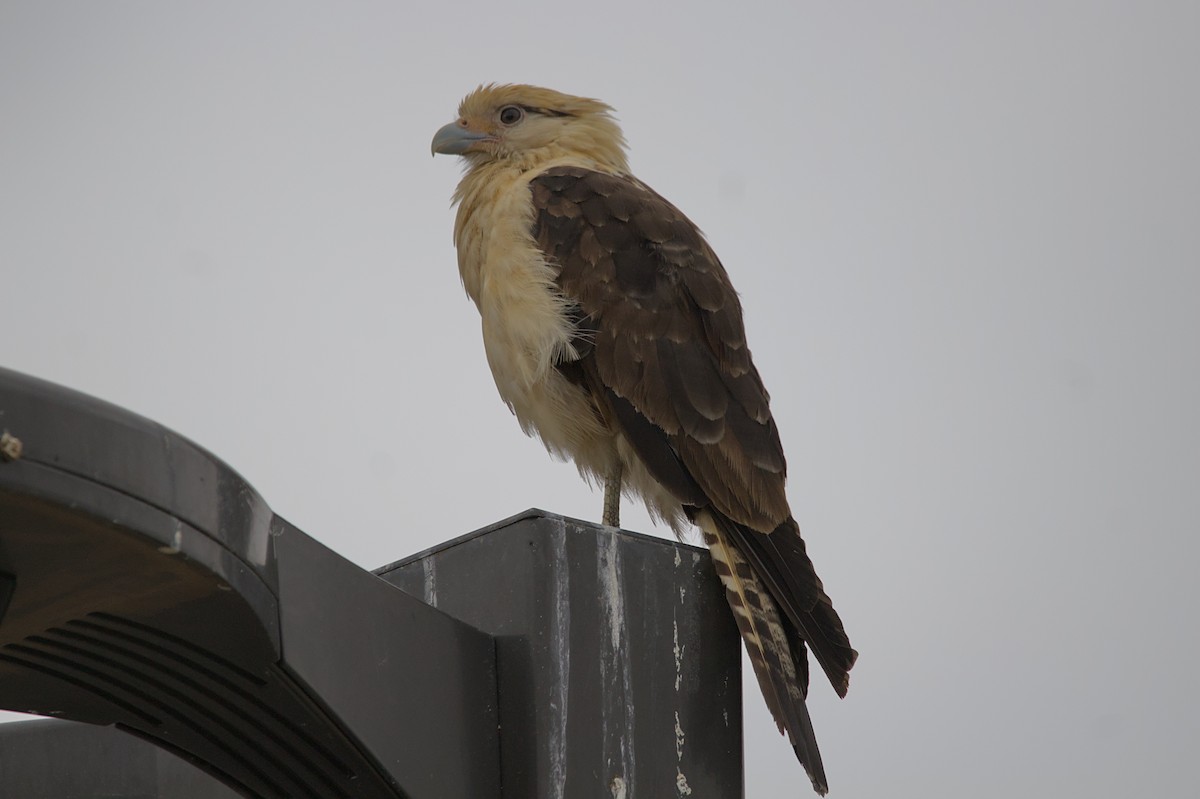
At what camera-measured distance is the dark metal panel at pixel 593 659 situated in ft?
9.69

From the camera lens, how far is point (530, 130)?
19.1 ft

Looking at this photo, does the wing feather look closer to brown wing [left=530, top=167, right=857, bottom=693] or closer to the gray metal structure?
brown wing [left=530, top=167, right=857, bottom=693]

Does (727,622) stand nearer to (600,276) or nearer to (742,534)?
(742,534)

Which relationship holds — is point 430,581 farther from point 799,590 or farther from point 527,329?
point 527,329

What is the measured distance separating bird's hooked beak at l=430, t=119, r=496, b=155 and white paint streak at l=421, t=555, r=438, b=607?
2827mm

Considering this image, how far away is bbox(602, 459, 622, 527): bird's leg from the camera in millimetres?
4844

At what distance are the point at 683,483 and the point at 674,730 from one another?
1331mm

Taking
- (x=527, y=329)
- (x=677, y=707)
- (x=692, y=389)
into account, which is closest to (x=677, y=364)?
(x=692, y=389)

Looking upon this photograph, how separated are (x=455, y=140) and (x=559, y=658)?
3317mm

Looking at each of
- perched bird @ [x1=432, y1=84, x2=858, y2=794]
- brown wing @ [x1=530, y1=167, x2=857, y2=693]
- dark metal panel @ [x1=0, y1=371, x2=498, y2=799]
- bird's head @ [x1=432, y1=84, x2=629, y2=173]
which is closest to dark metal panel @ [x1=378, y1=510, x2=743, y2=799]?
dark metal panel @ [x1=0, y1=371, x2=498, y2=799]

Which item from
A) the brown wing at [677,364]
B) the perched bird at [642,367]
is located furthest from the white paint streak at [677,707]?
the brown wing at [677,364]

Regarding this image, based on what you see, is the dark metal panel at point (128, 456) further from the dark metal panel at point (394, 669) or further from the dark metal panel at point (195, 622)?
the dark metal panel at point (394, 669)

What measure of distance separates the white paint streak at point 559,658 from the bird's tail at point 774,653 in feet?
2.36

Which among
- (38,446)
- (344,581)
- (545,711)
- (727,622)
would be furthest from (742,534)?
(38,446)
